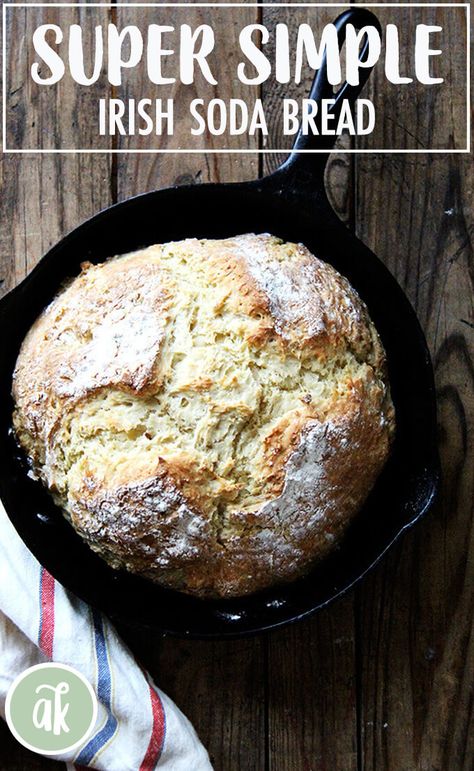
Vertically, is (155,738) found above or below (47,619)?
below

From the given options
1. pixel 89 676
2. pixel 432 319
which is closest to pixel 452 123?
pixel 432 319

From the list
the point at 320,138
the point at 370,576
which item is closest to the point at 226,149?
the point at 320,138

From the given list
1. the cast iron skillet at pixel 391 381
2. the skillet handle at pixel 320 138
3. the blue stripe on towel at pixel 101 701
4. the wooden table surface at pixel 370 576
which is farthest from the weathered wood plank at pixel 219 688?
the skillet handle at pixel 320 138

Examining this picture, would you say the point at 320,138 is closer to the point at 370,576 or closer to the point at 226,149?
the point at 226,149

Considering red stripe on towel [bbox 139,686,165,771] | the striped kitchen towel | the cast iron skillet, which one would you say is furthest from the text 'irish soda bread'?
red stripe on towel [bbox 139,686,165,771]

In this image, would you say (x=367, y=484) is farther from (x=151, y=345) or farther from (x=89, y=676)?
(x=89, y=676)

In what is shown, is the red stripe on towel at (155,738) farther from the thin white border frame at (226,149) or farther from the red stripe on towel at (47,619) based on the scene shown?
the thin white border frame at (226,149)
